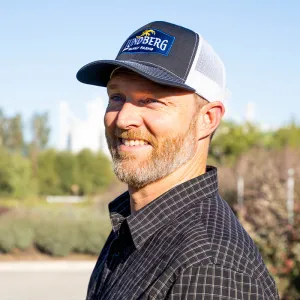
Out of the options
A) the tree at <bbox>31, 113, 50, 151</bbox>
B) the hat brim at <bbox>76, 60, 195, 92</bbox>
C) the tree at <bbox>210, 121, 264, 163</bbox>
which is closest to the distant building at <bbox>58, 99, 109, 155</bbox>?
the tree at <bbox>31, 113, 50, 151</bbox>

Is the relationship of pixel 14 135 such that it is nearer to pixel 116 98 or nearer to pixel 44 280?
pixel 44 280

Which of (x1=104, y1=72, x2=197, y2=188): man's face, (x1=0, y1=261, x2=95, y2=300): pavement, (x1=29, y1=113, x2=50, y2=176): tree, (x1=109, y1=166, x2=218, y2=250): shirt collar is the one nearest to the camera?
(x1=109, y1=166, x2=218, y2=250): shirt collar

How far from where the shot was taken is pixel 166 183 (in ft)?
6.10

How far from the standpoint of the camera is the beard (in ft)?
6.00

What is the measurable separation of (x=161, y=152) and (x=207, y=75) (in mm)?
292

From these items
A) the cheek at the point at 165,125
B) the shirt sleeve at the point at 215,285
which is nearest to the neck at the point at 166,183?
the cheek at the point at 165,125

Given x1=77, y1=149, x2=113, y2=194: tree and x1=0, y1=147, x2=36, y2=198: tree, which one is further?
x1=77, y1=149, x2=113, y2=194: tree

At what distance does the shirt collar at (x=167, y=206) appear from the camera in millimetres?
1723

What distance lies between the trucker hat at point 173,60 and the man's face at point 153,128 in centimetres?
5

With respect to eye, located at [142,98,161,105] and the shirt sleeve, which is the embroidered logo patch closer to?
eye, located at [142,98,161,105]

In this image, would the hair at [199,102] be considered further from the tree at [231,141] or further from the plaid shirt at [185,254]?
the tree at [231,141]

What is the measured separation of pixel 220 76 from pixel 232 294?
0.84 metres

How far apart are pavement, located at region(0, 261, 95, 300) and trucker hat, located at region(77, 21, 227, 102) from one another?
327 inches

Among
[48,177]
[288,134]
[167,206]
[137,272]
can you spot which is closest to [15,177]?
[48,177]
